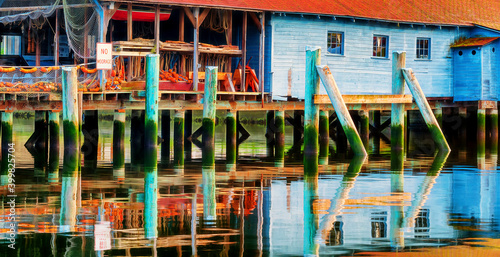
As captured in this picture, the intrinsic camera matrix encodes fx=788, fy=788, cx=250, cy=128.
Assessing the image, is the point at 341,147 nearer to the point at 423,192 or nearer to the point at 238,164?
the point at 238,164

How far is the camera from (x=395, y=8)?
35094 millimetres

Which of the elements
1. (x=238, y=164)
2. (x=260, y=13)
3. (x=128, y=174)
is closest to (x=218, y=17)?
(x=260, y=13)

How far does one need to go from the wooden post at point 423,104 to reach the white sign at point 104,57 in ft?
31.8

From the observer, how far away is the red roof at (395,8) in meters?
29.5

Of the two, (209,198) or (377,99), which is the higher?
(377,99)

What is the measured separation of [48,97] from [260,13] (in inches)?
353

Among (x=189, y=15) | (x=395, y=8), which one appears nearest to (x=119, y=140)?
(x=189, y=15)

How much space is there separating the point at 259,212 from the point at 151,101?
34.7ft

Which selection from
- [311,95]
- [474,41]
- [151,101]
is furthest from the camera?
[474,41]

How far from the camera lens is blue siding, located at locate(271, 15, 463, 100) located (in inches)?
1216

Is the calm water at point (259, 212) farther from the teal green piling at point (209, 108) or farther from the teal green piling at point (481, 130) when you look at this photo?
the teal green piling at point (481, 130)

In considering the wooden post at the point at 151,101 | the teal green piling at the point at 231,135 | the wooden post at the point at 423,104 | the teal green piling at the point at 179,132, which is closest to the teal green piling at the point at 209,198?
the wooden post at the point at 151,101

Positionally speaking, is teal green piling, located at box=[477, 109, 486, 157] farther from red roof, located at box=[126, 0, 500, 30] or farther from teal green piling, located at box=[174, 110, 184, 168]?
teal green piling, located at box=[174, 110, 184, 168]

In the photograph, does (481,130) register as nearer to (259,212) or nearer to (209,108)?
(209,108)
